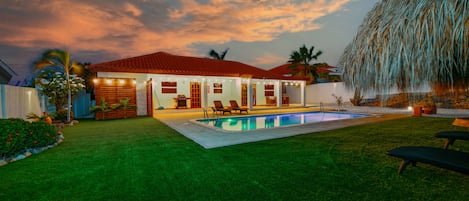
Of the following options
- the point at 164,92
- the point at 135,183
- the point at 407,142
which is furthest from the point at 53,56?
the point at 407,142

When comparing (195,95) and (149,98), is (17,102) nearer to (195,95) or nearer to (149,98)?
(149,98)

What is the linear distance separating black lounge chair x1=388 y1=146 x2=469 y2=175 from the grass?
37 cm

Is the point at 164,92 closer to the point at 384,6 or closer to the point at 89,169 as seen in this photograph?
the point at 89,169

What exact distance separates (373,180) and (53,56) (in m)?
14.1

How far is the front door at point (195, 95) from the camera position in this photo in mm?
17906

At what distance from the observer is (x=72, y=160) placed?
440cm

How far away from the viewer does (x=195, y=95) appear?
1808 centimetres

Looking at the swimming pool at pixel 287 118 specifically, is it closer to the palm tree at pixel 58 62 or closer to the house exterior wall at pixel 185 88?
the house exterior wall at pixel 185 88

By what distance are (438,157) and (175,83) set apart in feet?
54.3

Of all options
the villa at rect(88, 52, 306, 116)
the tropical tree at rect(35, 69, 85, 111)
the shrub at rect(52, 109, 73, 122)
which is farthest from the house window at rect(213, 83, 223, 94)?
the shrub at rect(52, 109, 73, 122)

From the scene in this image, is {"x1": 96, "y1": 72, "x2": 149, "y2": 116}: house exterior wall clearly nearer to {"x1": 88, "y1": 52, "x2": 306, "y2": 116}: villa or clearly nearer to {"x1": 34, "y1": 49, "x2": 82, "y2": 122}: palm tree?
{"x1": 88, "y1": 52, "x2": 306, "y2": 116}: villa

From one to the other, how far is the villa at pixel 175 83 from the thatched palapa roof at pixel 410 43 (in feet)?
39.1

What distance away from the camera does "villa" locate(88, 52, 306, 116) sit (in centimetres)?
1252

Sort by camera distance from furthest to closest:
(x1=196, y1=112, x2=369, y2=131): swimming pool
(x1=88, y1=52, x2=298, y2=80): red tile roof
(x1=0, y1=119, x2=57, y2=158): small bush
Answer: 1. (x1=88, y1=52, x2=298, y2=80): red tile roof
2. (x1=196, y1=112, x2=369, y2=131): swimming pool
3. (x1=0, y1=119, x2=57, y2=158): small bush
